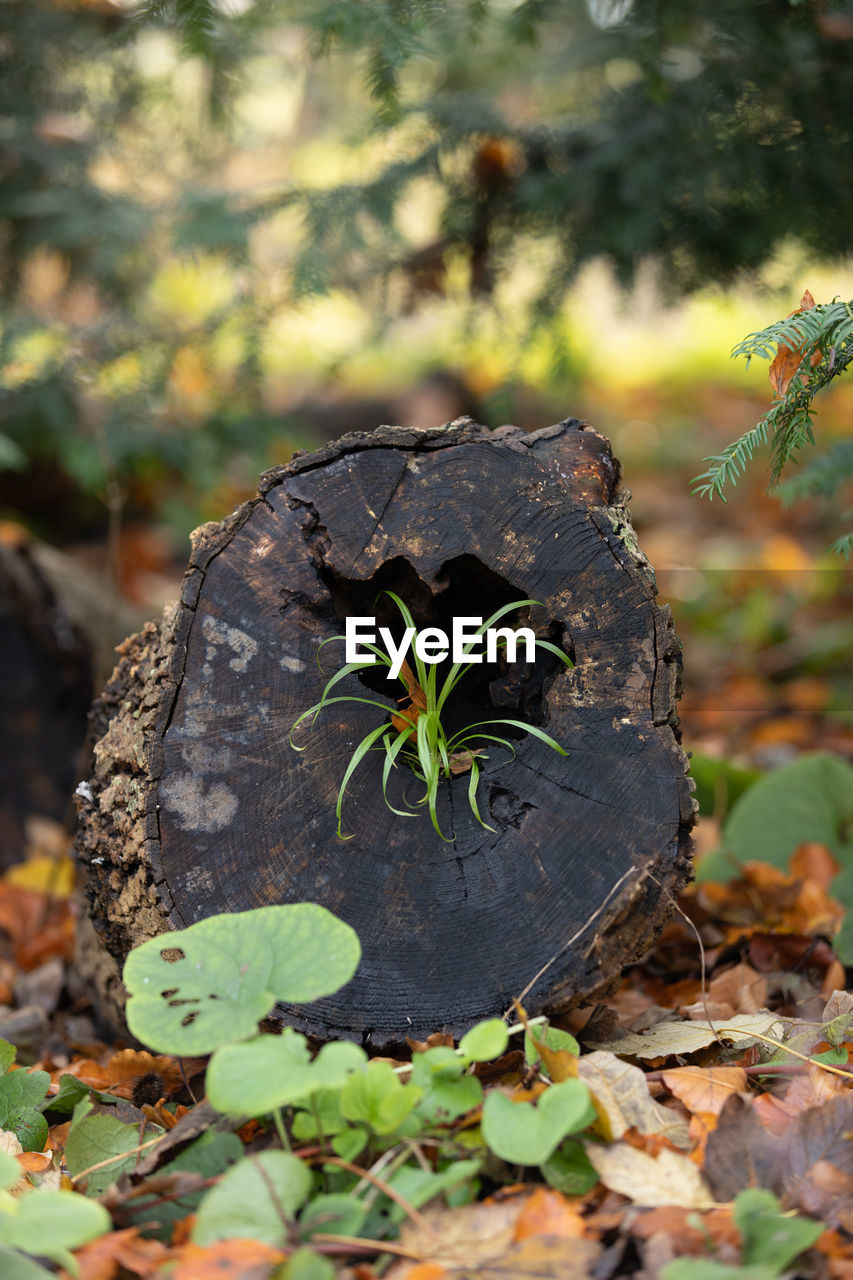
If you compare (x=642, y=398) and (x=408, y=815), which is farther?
(x=642, y=398)

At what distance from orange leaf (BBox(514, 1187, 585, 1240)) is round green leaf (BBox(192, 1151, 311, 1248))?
0.25 metres

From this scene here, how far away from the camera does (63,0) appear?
3650 millimetres

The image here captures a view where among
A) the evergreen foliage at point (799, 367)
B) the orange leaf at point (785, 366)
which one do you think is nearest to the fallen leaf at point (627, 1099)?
the evergreen foliage at point (799, 367)

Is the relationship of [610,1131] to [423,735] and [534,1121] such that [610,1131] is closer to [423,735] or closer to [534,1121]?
[534,1121]

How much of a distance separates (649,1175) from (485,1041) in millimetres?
261

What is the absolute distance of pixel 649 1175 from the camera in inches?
46.2

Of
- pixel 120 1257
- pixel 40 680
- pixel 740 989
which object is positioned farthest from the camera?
pixel 40 680

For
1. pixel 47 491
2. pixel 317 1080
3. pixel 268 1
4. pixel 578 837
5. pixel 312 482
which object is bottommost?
pixel 317 1080

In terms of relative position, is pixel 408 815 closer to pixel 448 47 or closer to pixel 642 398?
pixel 448 47

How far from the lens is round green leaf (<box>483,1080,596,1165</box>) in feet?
3.53

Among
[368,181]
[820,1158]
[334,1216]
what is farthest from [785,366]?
[368,181]

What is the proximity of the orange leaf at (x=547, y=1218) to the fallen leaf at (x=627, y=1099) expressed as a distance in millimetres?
164

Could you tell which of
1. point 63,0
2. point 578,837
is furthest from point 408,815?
point 63,0

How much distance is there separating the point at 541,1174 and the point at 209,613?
100cm
